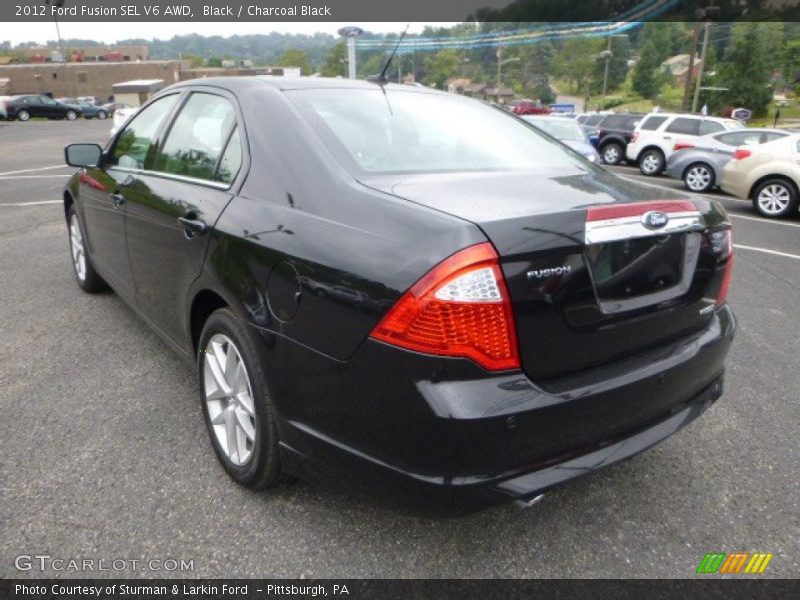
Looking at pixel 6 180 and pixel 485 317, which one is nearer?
pixel 485 317

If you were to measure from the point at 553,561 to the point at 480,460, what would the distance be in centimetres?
67

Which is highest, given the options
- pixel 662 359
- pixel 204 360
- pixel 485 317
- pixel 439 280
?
pixel 439 280

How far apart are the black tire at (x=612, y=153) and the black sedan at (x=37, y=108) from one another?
1354 inches

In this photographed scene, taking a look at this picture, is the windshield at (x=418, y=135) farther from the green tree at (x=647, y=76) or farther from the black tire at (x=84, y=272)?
the green tree at (x=647, y=76)

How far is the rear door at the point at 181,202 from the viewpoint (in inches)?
97.9

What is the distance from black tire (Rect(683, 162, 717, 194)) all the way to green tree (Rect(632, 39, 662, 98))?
71.1 metres

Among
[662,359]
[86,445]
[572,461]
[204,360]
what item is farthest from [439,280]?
[86,445]

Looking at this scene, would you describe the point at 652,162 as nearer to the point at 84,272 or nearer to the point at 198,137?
the point at 84,272

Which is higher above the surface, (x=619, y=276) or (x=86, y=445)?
(x=619, y=276)

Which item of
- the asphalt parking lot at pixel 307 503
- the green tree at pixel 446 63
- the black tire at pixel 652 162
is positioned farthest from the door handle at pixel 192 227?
the green tree at pixel 446 63

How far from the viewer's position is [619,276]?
6.09 feet

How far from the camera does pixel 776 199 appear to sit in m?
9.64

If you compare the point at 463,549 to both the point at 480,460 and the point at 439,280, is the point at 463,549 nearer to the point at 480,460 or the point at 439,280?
the point at 480,460

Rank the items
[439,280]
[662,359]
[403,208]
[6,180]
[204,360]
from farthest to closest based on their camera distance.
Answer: [6,180], [204,360], [662,359], [403,208], [439,280]
